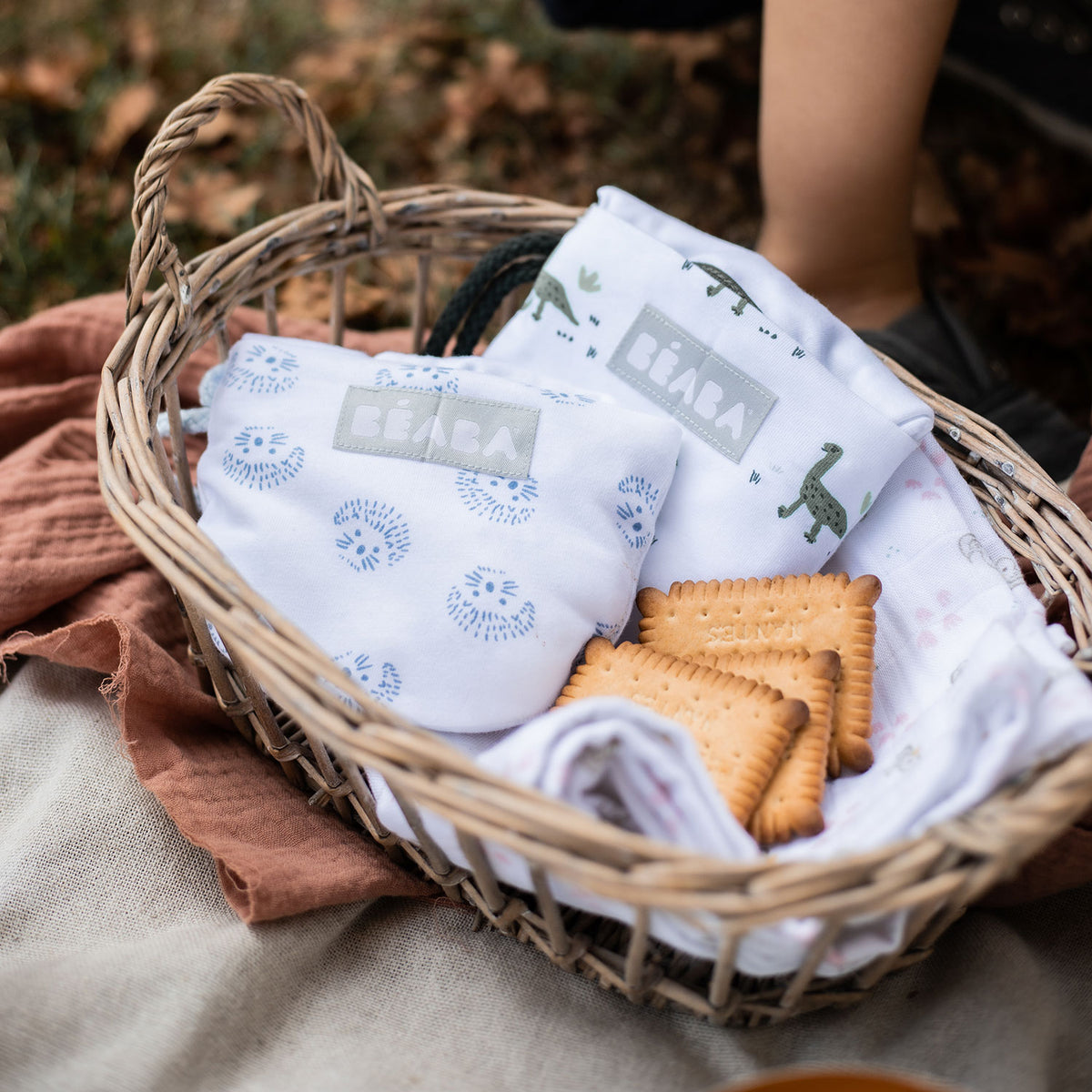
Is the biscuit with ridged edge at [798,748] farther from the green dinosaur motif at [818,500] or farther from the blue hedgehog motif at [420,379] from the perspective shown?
the blue hedgehog motif at [420,379]

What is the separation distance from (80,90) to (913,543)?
60.9 inches

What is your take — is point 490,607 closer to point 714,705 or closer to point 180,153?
point 714,705

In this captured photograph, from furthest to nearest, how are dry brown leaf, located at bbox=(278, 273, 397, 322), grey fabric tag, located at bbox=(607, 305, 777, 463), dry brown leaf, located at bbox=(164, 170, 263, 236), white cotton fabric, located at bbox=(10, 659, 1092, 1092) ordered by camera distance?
dry brown leaf, located at bbox=(164, 170, 263, 236)
dry brown leaf, located at bbox=(278, 273, 397, 322)
grey fabric tag, located at bbox=(607, 305, 777, 463)
white cotton fabric, located at bbox=(10, 659, 1092, 1092)

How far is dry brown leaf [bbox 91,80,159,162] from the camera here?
1583mm

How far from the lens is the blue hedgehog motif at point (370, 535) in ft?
2.59

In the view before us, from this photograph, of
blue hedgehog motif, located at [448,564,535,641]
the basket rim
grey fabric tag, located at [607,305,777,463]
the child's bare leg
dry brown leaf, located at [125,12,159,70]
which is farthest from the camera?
dry brown leaf, located at [125,12,159,70]

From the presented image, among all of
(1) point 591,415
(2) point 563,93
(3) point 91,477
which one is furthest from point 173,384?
(2) point 563,93

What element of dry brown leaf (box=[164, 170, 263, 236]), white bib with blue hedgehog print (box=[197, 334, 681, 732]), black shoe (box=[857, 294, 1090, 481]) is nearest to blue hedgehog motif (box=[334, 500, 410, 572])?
white bib with blue hedgehog print (box=[197, 334, 681, 732])

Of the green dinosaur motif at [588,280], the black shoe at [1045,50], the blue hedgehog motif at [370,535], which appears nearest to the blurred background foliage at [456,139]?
the black shoe at [1045,50]

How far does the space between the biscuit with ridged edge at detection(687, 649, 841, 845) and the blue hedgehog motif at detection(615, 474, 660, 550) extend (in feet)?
0.46

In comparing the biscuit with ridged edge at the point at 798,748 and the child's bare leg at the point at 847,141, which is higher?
the child's bare leg at the point at 847,141

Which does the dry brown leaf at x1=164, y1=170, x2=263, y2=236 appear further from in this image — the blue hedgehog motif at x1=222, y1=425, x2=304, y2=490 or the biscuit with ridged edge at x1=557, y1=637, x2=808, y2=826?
the biscuit with ridged edge at x1=557, y1=637, x2=808, y2=826

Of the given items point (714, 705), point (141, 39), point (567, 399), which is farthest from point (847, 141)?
point (141, 39)

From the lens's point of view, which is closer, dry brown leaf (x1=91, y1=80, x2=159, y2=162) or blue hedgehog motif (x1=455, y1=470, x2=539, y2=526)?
blue hedgehog motif (x1=455, y1=470, x2=539, y2=526)
